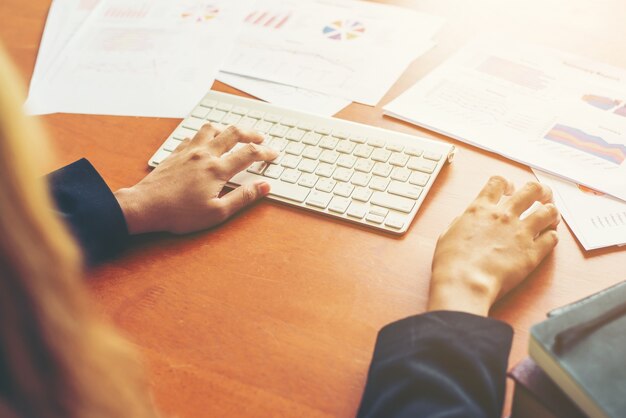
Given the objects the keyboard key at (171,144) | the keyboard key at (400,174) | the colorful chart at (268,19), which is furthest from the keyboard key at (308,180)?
the colorful chart at (268,19)

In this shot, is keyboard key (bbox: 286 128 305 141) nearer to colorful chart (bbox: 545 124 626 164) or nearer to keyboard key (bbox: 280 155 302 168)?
keyboard key (bbox: 280 155 302 168)

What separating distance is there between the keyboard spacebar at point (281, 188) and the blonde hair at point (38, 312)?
0.40 metres

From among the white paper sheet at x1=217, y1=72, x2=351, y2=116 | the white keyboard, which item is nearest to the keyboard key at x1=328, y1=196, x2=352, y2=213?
the white keyboard

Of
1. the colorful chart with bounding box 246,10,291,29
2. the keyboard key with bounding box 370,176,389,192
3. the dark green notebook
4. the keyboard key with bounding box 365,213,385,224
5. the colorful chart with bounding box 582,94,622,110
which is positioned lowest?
the keyboard key with bounding box 365,213,385,224

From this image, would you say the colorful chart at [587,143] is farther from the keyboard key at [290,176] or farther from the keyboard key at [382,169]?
the keyboard key at [290,176]

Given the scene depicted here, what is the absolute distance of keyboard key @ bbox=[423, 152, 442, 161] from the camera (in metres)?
0.84

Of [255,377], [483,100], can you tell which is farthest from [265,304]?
[483,100]

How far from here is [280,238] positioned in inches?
31.5

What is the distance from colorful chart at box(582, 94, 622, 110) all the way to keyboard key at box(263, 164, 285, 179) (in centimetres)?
46

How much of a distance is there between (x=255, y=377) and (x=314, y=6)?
817 mm

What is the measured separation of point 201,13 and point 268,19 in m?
0.14

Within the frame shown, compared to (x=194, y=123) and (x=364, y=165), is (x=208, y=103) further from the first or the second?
(x=364, y=165)

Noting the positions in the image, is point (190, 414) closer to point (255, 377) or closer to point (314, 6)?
point (255, 377)

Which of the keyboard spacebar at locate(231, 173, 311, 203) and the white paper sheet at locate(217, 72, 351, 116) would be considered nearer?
the keyboard spacebar at locate(231, 173, 311, 203)
